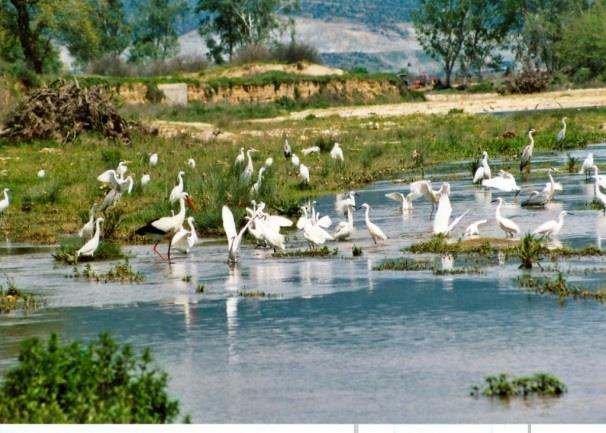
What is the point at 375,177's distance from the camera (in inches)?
1212

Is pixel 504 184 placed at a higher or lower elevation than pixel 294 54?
lower

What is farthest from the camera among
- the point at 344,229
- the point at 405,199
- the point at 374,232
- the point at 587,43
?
the point at 587,43

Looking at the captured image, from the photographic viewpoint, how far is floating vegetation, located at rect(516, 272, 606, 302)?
14844 mm

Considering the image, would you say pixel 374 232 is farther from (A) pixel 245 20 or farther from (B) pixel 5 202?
(A) pixel 245 20

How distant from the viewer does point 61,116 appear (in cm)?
3259

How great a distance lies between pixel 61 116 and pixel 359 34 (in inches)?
5778

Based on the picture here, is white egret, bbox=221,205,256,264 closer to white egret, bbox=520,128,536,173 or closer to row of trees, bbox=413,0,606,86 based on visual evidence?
white egret, bbox=520,128,536,173

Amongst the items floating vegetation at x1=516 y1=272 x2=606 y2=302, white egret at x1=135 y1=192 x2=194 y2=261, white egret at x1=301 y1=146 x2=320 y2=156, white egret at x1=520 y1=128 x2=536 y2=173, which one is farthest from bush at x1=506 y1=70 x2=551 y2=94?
floating vegetation at x1=516 y1=272 x2=606 y2=302

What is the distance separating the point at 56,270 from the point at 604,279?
6.77m

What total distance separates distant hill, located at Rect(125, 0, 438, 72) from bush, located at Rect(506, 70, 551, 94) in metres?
89.2

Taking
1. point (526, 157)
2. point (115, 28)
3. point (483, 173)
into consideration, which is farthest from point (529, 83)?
point (483, 173)

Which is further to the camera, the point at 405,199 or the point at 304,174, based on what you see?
the point at 304,174

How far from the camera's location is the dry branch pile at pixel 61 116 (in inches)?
1265
